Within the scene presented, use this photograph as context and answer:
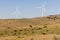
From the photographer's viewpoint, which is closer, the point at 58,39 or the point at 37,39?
the point at 58,39

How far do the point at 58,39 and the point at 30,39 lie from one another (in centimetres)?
680

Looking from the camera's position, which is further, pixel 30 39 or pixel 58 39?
pixel 30 39

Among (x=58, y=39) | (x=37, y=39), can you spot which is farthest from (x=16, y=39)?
(x=58, y=39)

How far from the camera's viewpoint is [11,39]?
35.2 meters

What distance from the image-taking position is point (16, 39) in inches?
1378

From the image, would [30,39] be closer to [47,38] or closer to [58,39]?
[47,38]

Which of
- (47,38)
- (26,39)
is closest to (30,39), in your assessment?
(26,39)

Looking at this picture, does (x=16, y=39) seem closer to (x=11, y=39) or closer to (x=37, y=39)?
(x=11, y=39)

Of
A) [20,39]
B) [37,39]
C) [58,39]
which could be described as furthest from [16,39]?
[58,39]

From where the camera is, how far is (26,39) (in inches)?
1353

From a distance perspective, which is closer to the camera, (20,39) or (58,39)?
(58,39)

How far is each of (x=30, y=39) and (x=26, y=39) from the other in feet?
2.39

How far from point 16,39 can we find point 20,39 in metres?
0.85

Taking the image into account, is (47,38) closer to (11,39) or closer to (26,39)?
(26,39)
